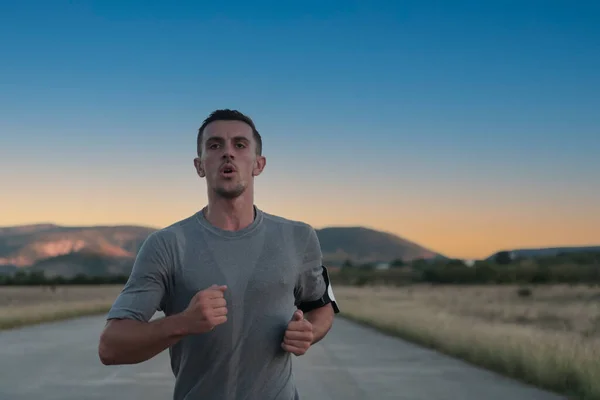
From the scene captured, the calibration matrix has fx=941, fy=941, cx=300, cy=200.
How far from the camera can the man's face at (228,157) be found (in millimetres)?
3174

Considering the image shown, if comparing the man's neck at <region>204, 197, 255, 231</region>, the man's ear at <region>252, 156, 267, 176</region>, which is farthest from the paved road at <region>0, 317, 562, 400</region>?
the man's neck at <region>204, 197, 255, 231</region>

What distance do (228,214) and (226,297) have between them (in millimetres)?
328

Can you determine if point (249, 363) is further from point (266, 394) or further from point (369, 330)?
point (369, 330)

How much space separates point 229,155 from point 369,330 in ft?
85.1

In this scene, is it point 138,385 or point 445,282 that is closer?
point 138,385

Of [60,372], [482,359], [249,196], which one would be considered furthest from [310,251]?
[482,359]

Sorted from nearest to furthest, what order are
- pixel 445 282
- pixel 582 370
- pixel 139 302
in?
pixel 139 302 → pixel 582 370 → pixel 445 282

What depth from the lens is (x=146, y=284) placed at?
10.00 ft

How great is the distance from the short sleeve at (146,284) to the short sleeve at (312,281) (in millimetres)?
484

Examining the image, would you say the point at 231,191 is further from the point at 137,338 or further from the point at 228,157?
the point at 137,338

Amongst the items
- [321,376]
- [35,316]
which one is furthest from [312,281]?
[35,316]

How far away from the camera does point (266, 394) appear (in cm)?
312

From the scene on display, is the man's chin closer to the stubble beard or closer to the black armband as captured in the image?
the stubble beard

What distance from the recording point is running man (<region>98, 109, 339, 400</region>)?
9.83ft
